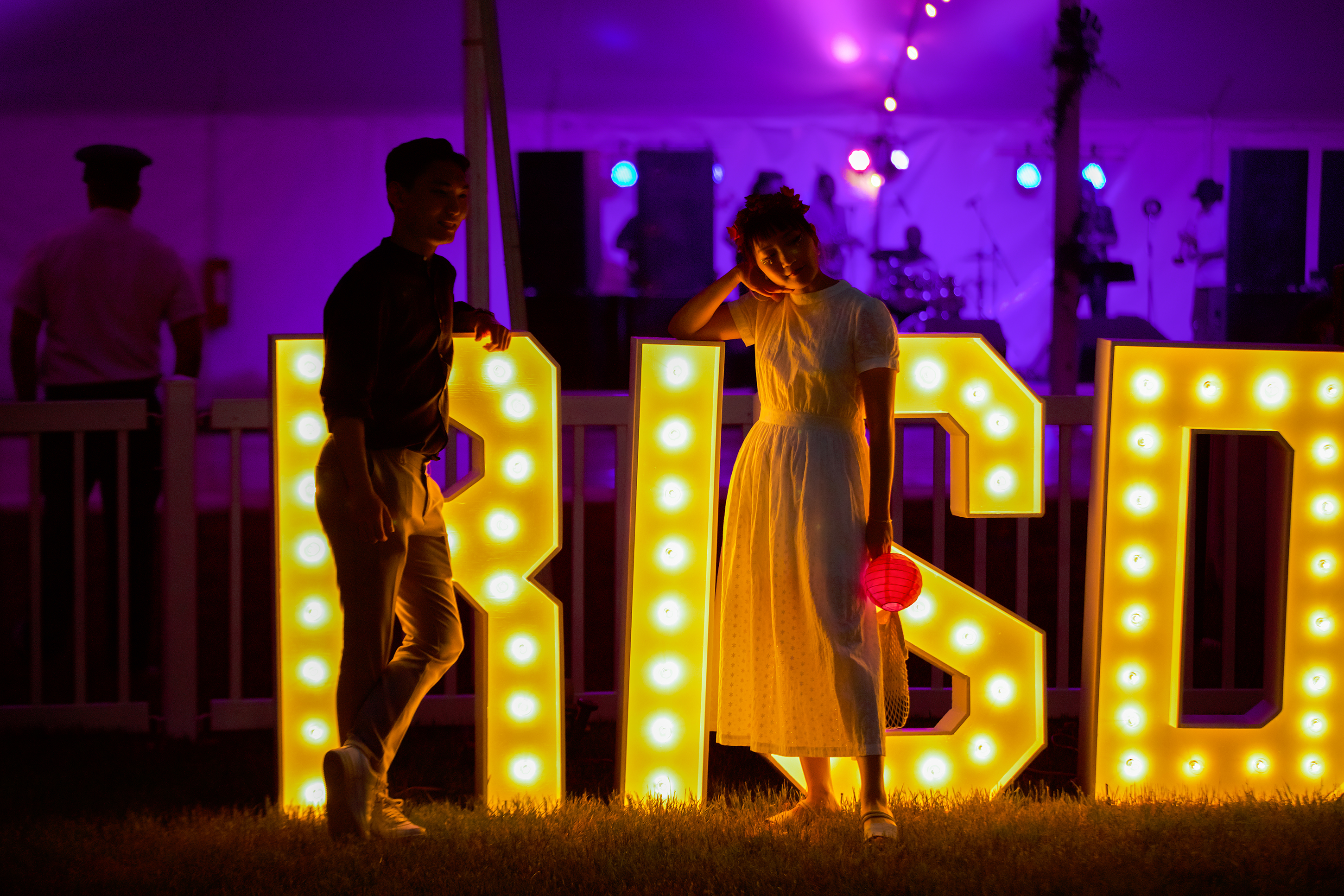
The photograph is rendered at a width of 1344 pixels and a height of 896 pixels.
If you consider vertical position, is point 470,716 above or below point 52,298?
below

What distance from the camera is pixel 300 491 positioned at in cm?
330

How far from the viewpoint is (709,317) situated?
3277 millimetres

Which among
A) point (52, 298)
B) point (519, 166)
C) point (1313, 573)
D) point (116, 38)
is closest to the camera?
point (1313, 573)

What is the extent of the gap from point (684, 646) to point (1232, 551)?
2508 millimetres

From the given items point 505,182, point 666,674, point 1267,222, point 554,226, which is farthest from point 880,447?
point 1267,222

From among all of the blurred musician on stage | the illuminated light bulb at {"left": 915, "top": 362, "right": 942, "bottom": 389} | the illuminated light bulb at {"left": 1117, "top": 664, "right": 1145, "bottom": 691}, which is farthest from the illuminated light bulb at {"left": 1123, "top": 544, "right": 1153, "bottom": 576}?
the blurred musician on stage

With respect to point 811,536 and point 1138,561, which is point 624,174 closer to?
point 1138,561

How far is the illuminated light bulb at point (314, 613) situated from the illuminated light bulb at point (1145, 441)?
2490 millimetres

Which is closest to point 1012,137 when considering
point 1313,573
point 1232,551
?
point 1232,551

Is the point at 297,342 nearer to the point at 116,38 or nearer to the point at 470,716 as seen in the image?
the point at 470,716

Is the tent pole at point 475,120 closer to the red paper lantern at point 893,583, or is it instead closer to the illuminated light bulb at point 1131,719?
the red paper lantern at point 893,583

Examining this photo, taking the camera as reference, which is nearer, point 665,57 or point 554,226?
point 665,57

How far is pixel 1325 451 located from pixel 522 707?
2.60 metres

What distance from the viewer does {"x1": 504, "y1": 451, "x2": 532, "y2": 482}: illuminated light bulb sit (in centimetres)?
333
